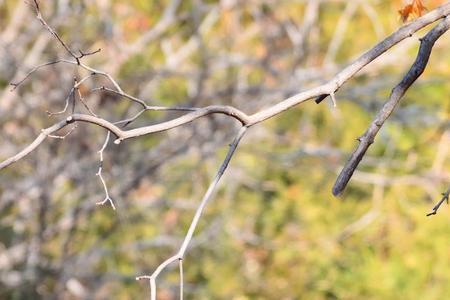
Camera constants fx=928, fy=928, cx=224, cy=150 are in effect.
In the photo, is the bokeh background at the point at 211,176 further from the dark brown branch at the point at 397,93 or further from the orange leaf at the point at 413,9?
the dark brown branch at the point at 397,93

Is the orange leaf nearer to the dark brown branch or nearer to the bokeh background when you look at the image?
the dark brown branch

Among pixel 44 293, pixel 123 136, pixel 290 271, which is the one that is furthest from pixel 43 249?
pixel 123 136

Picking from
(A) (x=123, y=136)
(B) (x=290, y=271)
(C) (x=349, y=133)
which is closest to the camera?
(A) (x=123, y=136)

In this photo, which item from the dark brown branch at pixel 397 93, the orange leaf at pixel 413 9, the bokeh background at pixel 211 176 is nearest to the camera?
the dark brown branch at pixel 397 93

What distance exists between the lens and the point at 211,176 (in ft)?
22.5

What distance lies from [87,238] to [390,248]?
2263 millimetres

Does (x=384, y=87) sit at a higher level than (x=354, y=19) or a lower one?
lower

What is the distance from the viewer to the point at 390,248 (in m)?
6.98

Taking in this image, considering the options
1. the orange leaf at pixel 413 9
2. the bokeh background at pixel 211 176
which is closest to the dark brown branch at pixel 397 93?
the orange leaf at pixel 413 9

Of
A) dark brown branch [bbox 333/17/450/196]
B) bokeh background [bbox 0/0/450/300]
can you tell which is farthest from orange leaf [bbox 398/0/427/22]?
bokeh background [bbox 0/0/450/300]

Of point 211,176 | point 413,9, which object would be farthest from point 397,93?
point 211,176

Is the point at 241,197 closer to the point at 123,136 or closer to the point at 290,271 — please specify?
the point at 290,271

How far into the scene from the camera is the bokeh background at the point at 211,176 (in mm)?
5977

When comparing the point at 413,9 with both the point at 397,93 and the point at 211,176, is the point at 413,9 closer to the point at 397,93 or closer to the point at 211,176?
the point at 397,93
